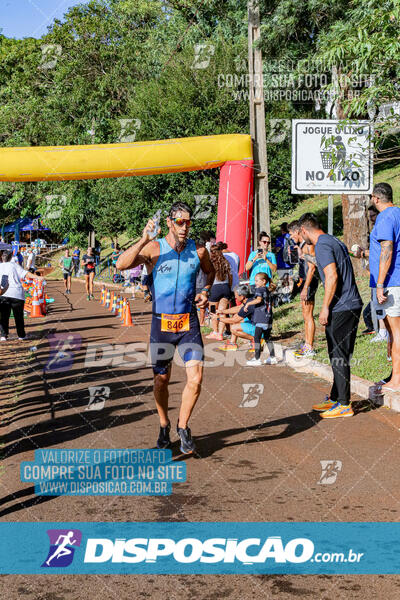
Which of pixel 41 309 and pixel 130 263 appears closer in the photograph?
pixel 130 263

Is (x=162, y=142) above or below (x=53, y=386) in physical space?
above

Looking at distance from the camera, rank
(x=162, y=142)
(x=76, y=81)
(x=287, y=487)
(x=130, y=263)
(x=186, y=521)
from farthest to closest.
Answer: (x=76, y=81), (x=162, y=142), (x=130, y=263), (x=287, y=487), (x=186, y=521)

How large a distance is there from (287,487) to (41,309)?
15.6m

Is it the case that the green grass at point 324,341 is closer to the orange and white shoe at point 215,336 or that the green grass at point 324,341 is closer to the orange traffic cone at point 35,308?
the orange and white shoe at point 215,336

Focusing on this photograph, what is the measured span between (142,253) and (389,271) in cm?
315

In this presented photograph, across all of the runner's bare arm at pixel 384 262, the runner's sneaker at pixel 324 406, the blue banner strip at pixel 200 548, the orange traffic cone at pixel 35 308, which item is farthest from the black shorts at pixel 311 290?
the orange traffic cone at pixel 35 308

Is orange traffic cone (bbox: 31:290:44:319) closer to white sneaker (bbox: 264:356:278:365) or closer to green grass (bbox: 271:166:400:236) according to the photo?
white sneaker (bbox: 264:356:278:365)

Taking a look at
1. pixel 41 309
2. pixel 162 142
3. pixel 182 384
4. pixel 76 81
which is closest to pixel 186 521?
pixel 182 384

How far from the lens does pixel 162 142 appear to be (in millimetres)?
15664

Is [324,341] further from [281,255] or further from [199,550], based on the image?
[199,550]

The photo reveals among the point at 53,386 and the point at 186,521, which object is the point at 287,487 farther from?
the point at 53,386

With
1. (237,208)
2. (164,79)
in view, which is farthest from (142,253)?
(164,79)

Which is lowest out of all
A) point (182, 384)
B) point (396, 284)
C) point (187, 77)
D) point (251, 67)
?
point (182, 384)

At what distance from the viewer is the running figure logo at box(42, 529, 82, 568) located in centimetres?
416
